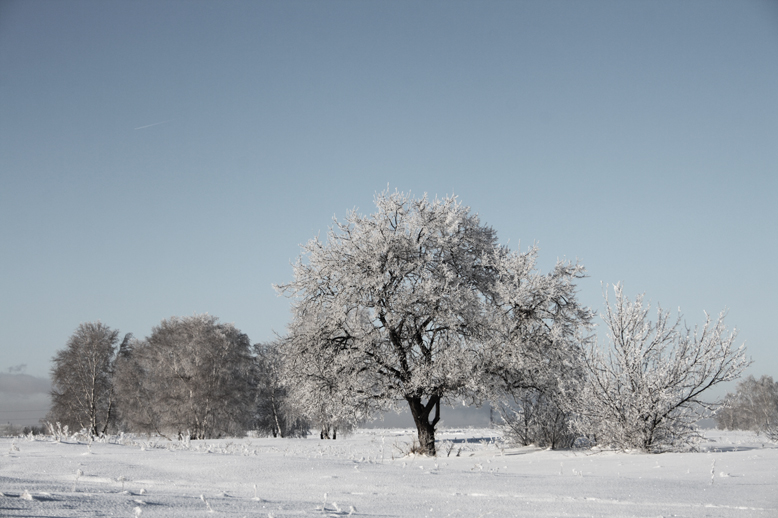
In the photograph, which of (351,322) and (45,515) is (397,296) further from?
(45,515)

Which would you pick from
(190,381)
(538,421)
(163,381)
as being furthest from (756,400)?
(163,381)

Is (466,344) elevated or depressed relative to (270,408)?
elevated

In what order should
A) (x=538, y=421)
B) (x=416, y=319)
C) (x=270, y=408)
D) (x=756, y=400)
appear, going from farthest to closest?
(x=270, y=408), (x=756, y=400), (x=538, y=421), (x=416, y=319)

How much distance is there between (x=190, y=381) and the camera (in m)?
36.2

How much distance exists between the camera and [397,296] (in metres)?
16.4

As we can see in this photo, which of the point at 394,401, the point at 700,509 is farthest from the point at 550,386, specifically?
the point at 700,509

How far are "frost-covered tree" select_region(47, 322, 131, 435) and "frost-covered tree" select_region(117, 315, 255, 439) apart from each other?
1.84 meters

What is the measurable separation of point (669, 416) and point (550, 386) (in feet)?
12.7

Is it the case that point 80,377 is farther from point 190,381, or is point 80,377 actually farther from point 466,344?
point 466,344

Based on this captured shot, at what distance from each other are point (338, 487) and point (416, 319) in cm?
955

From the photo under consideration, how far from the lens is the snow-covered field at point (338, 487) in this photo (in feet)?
17.2

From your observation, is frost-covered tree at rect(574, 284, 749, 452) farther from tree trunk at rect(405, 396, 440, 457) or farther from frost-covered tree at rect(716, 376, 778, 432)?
frost-covered tree at rect(716, 376, 778, 432)

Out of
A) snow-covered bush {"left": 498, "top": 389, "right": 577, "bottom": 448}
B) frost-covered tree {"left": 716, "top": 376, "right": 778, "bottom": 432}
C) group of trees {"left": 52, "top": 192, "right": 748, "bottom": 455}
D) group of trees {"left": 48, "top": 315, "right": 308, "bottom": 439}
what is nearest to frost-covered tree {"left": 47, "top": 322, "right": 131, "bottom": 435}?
group of trees {"left": 48, "top": 315, "right": 308, "bottom": 439}

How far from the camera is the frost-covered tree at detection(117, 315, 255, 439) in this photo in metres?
35.8
